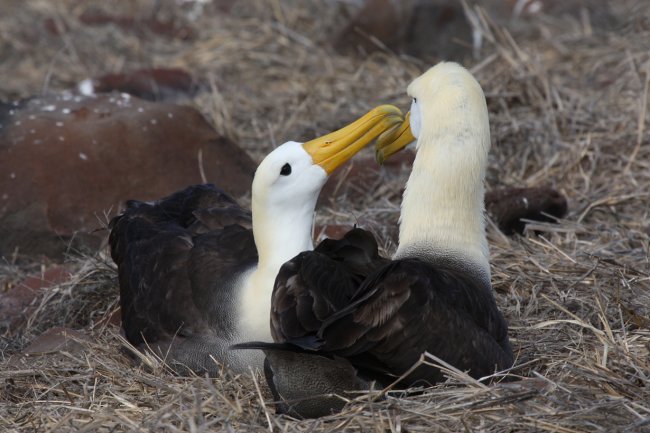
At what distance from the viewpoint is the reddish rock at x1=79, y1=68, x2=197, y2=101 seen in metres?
8.82

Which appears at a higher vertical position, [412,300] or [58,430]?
[412,300]

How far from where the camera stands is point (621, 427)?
3414mm

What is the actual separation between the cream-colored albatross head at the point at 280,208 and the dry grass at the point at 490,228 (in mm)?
312

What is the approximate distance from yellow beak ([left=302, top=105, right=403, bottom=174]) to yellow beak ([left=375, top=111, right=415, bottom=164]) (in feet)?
0.10

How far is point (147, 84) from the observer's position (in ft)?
29.3

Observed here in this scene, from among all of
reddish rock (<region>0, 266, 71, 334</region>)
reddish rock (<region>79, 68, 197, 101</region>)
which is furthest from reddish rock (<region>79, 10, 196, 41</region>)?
reddish rock (<region>0, 266, 71, 334</region>)

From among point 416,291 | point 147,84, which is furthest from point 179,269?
point 147,84

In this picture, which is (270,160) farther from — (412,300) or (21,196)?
(21,196)

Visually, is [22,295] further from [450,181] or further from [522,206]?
[522,206]

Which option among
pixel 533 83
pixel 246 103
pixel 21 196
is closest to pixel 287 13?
pixel 246 103

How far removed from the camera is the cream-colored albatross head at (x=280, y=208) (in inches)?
172

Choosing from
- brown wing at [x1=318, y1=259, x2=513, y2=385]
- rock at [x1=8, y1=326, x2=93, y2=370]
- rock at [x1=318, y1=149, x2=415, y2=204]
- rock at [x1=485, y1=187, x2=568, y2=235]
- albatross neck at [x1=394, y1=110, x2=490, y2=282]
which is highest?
→ albatross neck at [x1=394, y1=110, x2=490, y2=282]

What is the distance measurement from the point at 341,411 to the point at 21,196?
128 inches

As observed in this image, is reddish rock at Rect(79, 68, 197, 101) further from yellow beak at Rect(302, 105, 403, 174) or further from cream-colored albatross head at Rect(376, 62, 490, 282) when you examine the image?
cream-colored albatross head at Rect(376, 62, 490, 282)
